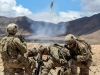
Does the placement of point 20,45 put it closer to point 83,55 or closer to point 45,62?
point 45,62

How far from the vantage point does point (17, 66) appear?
669 centimetres

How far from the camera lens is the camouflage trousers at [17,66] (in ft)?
21.7

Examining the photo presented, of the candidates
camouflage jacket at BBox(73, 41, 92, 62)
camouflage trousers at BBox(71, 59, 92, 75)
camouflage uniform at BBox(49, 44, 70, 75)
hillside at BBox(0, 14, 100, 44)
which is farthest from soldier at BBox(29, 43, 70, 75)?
hillside at BBox(0, 14, 100, 44)

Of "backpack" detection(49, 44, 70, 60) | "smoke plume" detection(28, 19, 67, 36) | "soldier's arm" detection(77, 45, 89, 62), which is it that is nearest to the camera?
"backpack" detection(49, 44, 70, 60)

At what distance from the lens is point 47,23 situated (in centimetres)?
8362

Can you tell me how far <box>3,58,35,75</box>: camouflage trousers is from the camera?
661 cm

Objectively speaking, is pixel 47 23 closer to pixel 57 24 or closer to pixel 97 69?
pixel 57 24

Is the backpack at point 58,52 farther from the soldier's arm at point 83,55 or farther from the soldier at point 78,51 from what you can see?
the soldier's arm at point 83,55

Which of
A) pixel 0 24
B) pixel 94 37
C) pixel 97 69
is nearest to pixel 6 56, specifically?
pixel 97 69

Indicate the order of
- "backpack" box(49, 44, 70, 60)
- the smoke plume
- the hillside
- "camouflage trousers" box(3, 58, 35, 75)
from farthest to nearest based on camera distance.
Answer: the smoke plume
the hillside
"backpack" box(49, 44, 70, 60)
"camouflage trousers" box(3, 58, 35, 75)

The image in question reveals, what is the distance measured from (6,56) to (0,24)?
283 feet

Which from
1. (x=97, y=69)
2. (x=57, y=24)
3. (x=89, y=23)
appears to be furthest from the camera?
(x=57, y=24)

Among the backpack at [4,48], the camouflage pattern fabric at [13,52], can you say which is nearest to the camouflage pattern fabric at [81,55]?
the camouflage pattern fabric at [13,52]

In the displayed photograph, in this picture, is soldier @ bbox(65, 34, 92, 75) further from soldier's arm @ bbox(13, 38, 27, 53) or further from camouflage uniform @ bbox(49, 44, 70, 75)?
soldier's arm @ bbox(13, 38, 27, 53)
